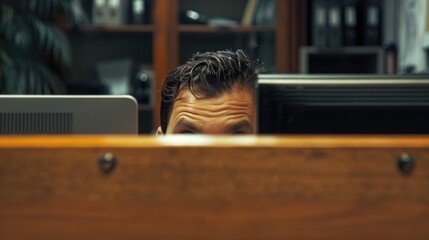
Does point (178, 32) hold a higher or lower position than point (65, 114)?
higher

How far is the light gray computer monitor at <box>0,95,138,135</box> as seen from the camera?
96cm

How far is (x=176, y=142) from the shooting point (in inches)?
17.9

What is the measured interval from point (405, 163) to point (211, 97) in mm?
663

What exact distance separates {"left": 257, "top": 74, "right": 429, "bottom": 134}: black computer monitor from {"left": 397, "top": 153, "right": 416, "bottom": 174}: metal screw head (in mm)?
368

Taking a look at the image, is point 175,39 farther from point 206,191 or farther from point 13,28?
point 206,191

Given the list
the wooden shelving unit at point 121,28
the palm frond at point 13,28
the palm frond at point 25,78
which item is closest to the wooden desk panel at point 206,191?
the palm frond at point 25,78

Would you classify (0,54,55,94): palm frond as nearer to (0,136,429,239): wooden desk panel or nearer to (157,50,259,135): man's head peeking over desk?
(157,50,259,135): man's head peeking over desk

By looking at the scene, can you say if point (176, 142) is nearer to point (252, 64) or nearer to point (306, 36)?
point (252, 64)

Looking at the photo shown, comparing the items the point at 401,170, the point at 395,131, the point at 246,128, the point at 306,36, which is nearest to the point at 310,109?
the point at 395,131

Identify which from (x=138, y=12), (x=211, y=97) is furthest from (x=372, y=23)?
(x=211, y=97)

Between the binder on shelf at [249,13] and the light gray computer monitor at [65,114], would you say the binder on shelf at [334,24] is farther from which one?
the light gray computer monitor at [65,114]

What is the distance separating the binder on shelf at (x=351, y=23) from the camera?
311 centimetres

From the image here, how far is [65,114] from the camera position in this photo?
3.20 ft

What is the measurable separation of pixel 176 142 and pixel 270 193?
8cm
